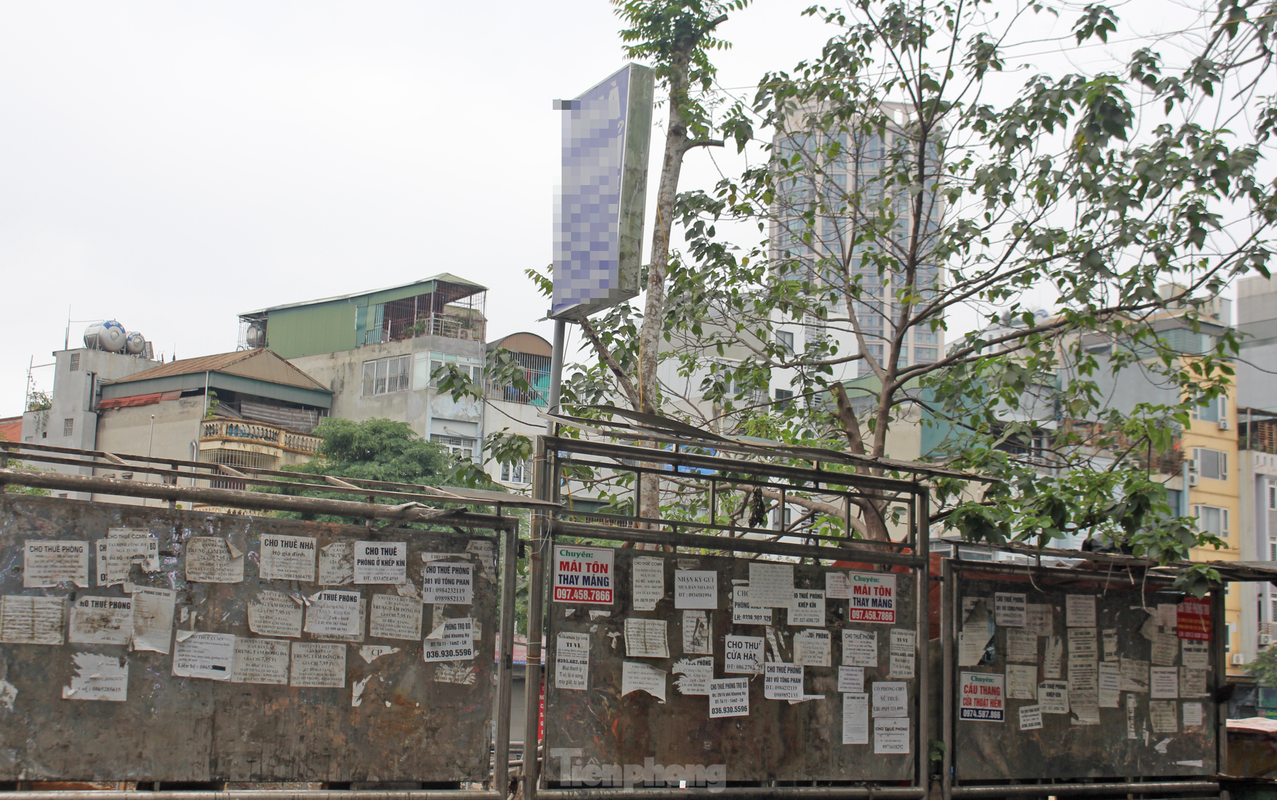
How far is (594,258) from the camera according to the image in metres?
5.56

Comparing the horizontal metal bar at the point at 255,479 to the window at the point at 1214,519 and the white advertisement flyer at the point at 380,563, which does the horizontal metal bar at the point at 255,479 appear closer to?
the white advertisement flyer at the point at 380,563

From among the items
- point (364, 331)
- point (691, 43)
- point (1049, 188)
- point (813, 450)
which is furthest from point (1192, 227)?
point (364, 331)

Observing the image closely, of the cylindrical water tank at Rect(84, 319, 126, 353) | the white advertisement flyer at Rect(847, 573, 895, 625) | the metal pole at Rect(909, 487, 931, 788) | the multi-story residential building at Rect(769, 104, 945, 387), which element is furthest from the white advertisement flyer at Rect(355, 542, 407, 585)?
the cylindrical water tank at Rect(84, 319, 126, 353)

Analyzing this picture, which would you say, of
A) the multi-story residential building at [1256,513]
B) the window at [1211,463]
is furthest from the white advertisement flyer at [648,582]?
the multi-story residential building at [1256,513]

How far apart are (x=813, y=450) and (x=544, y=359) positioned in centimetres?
4103

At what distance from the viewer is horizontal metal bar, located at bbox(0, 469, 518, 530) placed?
4211 millimetres

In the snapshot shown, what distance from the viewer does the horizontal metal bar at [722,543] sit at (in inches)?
209

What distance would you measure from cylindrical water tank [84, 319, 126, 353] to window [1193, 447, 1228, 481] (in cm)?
4527

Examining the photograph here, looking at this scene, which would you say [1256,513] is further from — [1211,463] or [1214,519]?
[1211,463]

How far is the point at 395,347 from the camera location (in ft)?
144

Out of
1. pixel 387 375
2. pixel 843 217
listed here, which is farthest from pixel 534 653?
pixel 387 375

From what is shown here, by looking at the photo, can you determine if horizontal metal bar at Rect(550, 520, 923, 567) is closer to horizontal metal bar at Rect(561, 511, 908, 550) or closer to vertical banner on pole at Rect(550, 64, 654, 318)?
horizontal metal bar at Rect(561, 511, 908, 550)

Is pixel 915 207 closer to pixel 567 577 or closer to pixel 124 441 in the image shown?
pixel 567 577

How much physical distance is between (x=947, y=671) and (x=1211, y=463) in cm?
3654
